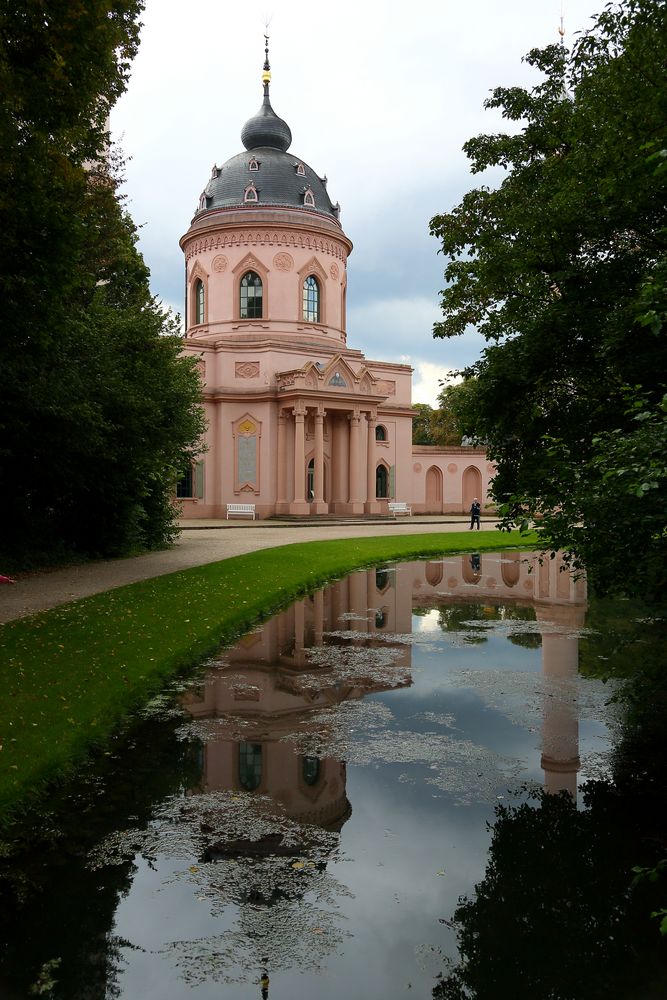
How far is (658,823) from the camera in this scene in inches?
204

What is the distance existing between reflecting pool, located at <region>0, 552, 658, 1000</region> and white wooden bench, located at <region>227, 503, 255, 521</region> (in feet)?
120

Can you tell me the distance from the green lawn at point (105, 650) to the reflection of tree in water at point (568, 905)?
314 centimetres

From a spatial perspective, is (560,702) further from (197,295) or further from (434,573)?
(197,295)

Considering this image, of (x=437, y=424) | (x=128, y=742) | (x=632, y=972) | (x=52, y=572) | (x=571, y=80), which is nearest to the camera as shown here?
(x=632, y=972)

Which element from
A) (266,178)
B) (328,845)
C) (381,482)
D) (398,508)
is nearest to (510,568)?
(328,845)

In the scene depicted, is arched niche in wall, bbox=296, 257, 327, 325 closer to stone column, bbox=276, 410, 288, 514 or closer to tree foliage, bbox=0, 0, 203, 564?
stone column, bbox=276, 410, 288, 514

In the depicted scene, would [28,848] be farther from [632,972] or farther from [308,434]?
[308,434]

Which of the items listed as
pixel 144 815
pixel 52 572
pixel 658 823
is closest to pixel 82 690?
pixel 144 815

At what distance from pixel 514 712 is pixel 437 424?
222 ft

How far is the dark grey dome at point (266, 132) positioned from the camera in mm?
54188

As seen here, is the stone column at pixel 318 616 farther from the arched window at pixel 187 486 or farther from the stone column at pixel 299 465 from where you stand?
the arched window at pixel 187 486

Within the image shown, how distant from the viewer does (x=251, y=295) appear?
4997 centimetres

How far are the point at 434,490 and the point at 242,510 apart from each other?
56.9ft

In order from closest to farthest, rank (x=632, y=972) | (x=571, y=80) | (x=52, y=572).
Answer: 1. (x=632, y=972)
2. (x=571, y=80)
3. (x=52, y=572)
